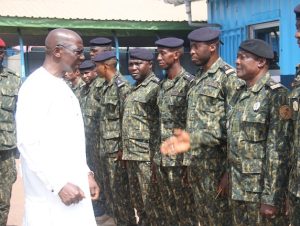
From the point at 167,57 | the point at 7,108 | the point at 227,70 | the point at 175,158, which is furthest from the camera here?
the point at 7,108

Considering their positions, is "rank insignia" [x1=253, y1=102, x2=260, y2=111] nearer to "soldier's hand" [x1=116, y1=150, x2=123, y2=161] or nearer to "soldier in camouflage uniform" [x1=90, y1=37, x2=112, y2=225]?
"soldier's hand" [x1=116, y1=150, x2=123, y2=161]

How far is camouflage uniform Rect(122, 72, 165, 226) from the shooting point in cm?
514

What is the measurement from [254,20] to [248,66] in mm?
6045

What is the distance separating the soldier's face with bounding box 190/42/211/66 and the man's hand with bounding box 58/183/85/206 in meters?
1.91

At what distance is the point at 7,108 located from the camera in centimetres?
541

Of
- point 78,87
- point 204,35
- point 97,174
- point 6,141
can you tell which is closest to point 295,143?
point 204,35

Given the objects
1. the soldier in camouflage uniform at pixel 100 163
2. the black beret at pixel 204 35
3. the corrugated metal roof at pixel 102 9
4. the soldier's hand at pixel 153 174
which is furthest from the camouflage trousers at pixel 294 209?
the corrugated metal roof at pixel 102 9

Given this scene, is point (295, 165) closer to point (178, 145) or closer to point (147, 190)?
point (178, 145)

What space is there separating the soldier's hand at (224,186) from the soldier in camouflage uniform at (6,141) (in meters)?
2.29

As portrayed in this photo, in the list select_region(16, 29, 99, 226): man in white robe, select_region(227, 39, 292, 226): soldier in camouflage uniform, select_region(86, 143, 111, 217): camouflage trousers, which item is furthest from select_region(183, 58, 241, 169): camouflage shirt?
select_region(86, 143, 111, 217): camouflage trousers

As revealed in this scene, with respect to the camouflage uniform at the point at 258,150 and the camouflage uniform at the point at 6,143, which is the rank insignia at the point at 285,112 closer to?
the camouflage uniform at the point at 258,150

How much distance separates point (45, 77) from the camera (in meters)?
3.11

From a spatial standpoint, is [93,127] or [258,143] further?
[93,127]

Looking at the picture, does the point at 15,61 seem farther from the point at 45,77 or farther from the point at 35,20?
the point at 45,77
